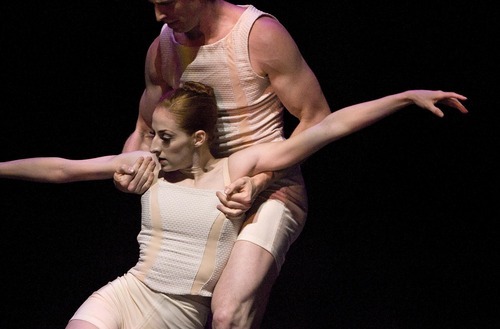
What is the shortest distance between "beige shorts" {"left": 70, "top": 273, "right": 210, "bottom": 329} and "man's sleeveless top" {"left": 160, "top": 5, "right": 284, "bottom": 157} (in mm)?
370

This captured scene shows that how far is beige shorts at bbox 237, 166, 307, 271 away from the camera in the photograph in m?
2.16

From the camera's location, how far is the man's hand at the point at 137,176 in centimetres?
219

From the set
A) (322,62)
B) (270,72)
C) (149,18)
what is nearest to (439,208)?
(322,62)

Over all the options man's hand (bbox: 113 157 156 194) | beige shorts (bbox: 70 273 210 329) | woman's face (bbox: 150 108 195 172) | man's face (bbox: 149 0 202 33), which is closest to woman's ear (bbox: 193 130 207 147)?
woman's face (bbox: 150 108 195 172)

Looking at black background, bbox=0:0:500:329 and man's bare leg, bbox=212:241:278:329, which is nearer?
man's bare leg, bbox=212:241:278:329

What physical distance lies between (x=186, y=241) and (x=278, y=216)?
0.72 ft

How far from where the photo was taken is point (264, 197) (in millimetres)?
2217

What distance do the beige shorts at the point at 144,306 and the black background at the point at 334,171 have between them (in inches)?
23.3

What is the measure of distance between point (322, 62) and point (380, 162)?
32 cm

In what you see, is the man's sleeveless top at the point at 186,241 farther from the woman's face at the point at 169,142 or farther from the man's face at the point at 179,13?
the man's face at the point at 179,13

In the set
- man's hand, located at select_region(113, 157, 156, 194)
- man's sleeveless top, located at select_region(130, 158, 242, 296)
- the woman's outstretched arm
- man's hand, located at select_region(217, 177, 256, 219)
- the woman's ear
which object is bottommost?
man's sleeveless top, located at select_region(130, 158, 242, 296)

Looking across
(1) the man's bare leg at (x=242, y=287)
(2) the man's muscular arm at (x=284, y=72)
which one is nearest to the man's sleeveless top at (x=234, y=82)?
(2) the man's muscular arm at (x=284, y=72)

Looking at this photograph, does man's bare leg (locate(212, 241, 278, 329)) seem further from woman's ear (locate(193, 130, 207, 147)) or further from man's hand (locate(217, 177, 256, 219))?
woman's ear (locate(193, 130, 207, 147))

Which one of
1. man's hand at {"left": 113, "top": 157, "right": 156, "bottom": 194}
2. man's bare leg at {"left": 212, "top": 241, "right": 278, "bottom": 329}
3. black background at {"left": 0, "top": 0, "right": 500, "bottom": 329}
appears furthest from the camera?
black background at {"left": 0, "top": 0, "right": 500, "bottom": 329}
